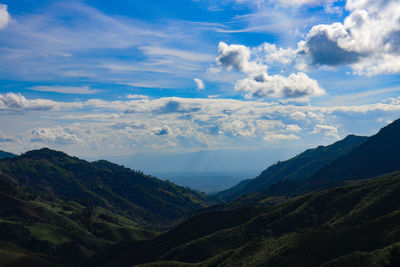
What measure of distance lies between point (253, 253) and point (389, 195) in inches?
3713

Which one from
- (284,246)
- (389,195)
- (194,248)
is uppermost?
(389,195)

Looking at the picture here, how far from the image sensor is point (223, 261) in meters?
148

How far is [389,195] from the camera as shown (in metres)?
175

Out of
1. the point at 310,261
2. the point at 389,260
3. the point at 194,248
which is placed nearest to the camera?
the point at 389,260

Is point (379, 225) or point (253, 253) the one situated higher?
point (379, 225)

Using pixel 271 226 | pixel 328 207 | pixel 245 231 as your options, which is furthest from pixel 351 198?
pixel 245 231

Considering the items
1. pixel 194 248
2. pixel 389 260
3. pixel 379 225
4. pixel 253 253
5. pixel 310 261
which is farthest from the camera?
pixel 194 248

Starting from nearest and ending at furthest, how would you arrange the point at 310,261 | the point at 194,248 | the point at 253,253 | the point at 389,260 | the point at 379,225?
the point at 389,260
the point at 310,261
the point at 379,225
the point at 253,253
the point at 194,248

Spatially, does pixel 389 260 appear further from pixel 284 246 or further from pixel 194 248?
pixel 194 248

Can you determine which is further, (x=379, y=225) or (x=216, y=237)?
(x=216, y=237)

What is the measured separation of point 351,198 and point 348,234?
80081mm

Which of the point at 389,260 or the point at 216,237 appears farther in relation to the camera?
the point at 216,237

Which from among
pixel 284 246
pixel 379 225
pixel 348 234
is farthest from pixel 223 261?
pixel 379 225

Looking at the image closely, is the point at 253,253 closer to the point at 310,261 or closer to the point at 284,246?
the point at 284,246
